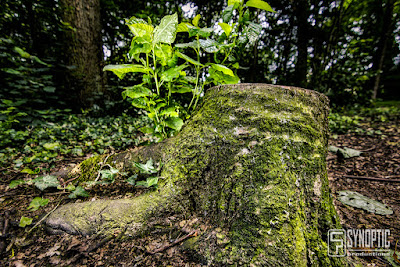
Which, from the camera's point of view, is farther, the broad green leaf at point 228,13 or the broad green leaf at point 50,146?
the broad green leaf at point 50,146

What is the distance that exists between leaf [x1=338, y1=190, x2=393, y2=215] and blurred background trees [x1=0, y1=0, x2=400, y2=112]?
66.0 inches

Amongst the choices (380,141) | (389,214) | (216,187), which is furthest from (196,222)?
(380,141)

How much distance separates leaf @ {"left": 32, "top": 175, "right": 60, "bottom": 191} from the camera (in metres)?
1.40

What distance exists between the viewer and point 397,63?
9977 mm

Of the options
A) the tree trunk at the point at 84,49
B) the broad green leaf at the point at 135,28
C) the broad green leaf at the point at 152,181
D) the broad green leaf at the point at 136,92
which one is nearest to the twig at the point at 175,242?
the broad green leaf at the point at 152,181

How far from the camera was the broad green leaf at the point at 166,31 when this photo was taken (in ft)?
3.83

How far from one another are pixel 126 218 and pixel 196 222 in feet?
1.58

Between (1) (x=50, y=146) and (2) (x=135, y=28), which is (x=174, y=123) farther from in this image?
(1) (x=50, y=146)

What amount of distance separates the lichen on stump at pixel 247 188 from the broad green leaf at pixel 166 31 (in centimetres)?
49

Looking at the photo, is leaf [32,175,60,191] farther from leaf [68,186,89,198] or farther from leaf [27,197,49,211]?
leaf [68,186,89,198]

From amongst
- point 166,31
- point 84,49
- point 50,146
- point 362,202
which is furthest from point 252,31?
point 84,49

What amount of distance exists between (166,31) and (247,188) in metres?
1.20

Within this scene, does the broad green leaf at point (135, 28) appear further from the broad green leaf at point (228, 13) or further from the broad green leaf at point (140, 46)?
the broad green leaf at point (228, 13)

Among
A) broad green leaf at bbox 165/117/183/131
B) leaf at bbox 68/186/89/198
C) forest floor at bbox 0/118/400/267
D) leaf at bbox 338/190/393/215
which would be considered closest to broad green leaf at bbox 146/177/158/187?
forest floor at bbox 0/118/400/267
